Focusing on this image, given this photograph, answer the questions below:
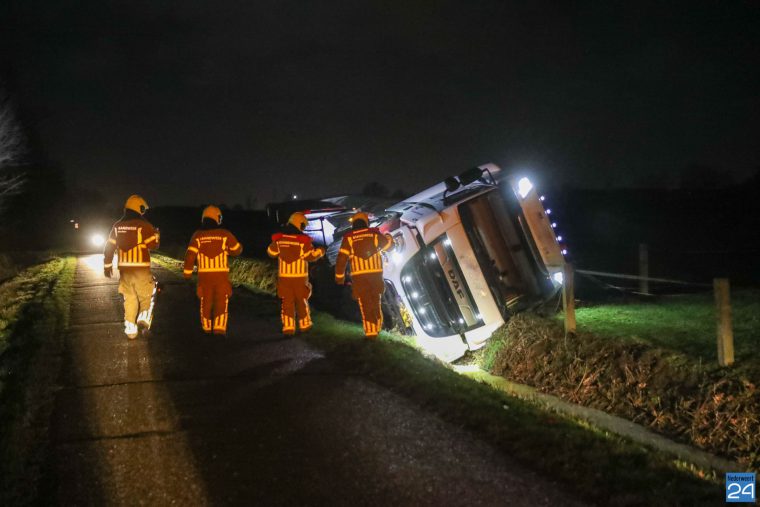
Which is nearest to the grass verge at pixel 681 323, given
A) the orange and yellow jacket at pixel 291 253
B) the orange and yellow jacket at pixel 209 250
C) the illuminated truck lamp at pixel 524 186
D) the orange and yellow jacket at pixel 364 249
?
the illuminated truck lamp at pixel 524 186

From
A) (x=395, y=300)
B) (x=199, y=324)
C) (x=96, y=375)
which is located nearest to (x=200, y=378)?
(x=96, y=375)

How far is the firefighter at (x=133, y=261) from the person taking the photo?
26.6 ft

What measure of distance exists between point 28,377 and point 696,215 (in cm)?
3086

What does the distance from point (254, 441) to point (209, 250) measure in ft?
13.4

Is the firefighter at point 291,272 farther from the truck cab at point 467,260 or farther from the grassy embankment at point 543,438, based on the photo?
the truck cab at point 467,260

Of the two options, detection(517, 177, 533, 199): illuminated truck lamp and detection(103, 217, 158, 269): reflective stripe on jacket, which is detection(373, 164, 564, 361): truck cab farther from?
detection(103, 217, 158, 269): reflective stripe on jacket

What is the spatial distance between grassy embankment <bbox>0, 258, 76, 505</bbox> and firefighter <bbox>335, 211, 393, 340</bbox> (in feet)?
12.2

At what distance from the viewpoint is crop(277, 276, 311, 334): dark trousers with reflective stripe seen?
8.49 m

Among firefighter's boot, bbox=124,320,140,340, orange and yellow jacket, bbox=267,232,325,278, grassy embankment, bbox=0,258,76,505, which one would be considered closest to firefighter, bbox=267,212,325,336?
orange and yellow jacket, bbox=267,232,325,278

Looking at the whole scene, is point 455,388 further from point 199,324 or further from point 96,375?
point 199,324

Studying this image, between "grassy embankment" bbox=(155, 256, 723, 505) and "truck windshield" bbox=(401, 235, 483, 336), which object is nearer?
"grassy embankment" bbox=(155, 256, 723, 505)

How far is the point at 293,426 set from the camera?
5.03 metres

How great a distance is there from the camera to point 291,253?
8.55 metres

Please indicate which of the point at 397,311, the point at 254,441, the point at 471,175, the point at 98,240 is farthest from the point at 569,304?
the point at 98,240
